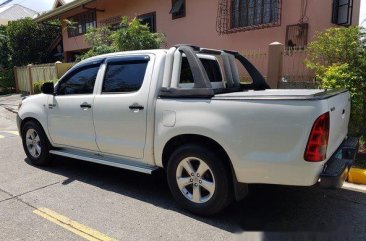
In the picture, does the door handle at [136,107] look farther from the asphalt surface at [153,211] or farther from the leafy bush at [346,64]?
the leafy bush at [346,64]

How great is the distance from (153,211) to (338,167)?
6.74 feet

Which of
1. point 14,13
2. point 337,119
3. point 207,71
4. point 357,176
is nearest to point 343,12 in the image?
point 357,176

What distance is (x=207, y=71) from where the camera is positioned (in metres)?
4.70

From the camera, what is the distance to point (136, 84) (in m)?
4.26

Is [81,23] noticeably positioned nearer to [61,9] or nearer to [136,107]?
[61,9]

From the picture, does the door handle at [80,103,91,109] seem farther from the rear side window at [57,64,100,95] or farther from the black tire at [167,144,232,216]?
the black tire at [167,144,232,216]

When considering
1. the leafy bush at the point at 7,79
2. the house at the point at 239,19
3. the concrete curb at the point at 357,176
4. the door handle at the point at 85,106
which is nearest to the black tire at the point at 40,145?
the door handle at the point at 85,106

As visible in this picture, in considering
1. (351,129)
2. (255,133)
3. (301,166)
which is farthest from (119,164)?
(351,129)

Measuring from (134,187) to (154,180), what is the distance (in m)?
0.38

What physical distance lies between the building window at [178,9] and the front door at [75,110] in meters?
8.92

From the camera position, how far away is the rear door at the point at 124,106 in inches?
162

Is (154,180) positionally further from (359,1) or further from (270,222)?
(359,1)

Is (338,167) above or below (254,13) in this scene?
below

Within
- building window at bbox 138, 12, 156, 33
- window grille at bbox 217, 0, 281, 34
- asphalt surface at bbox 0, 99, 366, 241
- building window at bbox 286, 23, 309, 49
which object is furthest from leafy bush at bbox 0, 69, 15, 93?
asphalt surface at bbox 0, 99, 366, 241
